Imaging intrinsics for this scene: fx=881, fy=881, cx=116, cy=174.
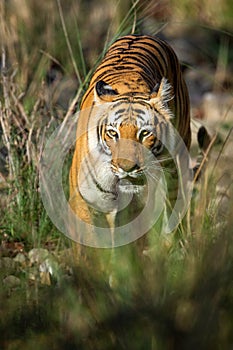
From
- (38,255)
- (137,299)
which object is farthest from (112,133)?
(137,299)

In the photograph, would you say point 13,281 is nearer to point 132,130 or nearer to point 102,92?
point 132,130

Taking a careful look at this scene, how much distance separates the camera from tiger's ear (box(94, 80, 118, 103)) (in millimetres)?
3686

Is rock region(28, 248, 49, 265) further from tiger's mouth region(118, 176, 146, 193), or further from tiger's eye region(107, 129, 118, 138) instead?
tiger's eye region(107, 129, 118, 138)

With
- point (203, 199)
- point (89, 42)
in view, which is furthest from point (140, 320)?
point (89, 42)

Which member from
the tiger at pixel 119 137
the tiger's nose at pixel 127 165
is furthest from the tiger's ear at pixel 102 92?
the tiger's nose at pixel 127 165

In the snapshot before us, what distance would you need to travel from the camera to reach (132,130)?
3.57 metres

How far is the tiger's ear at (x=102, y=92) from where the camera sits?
3686 mm

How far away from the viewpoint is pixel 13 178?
4.21m

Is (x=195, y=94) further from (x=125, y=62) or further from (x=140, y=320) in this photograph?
(x=140, y=320)

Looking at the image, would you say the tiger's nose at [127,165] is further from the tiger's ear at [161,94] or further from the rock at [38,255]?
the rock at [38,255]

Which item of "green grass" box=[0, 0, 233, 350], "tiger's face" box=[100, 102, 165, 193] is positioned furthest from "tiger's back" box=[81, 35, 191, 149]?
"green grass" box=[0, 0, 233, 350]

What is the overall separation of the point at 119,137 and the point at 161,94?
271 mm

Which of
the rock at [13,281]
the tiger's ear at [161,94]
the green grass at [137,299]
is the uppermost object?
the green grass at [137,299]

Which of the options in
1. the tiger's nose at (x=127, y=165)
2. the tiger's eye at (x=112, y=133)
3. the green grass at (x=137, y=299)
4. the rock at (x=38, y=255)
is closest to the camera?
the green grass at (x=137, y=299)
